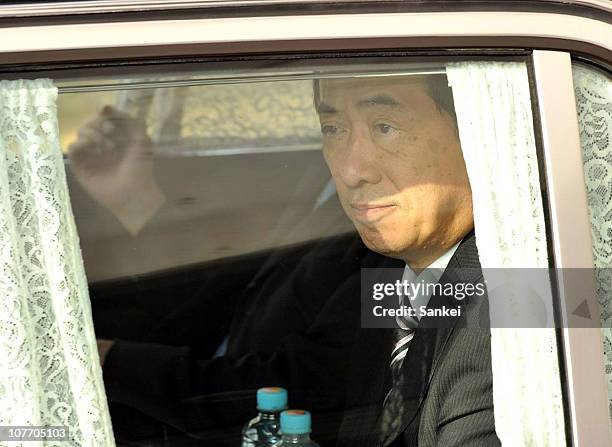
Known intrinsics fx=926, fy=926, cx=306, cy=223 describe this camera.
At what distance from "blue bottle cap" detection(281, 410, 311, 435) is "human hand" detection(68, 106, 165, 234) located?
3.63 ft

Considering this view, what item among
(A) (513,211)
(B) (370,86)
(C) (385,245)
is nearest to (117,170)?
(C) (385,245)

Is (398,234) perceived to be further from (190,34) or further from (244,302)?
(244,302)

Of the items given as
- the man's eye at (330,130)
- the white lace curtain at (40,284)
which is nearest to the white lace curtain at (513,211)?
the man's eye at (330,130)

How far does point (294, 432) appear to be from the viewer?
7.28 ft

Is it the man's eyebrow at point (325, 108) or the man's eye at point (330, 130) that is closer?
the man's eyebrow at point (325, 108)

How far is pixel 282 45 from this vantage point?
1.47 metres

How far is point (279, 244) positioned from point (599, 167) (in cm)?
155

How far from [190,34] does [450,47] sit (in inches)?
16.9

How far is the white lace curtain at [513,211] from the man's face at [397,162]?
0.27 feet

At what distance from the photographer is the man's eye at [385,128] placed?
5.90 ft

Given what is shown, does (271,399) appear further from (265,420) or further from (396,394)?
(396,394)

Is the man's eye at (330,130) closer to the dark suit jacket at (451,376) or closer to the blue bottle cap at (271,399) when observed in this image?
the dark suit jacket at (451,376)

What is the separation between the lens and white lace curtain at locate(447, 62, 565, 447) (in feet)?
5.13

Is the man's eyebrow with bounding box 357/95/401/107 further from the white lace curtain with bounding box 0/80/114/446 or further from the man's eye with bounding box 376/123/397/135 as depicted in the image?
the white lace curtain with bounding box 0/80/114/446
